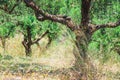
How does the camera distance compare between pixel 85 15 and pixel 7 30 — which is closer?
pixel 85 15

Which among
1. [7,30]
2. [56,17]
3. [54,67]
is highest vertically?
[56,17]

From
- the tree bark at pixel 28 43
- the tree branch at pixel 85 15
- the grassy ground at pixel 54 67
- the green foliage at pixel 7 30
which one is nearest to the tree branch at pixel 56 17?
the tree branch at pixel 85 15

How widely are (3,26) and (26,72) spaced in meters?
8.00

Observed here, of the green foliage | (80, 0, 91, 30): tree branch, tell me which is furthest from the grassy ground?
(80, 0, 91, 30): tree branch

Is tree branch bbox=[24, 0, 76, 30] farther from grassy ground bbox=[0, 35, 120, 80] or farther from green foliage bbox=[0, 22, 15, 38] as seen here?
green foliage bbox=[0, 22, 15, 38]

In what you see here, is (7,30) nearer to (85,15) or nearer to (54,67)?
(54,67)

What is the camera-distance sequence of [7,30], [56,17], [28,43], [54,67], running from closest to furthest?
[56,17] < [54,67] < [7,30] < [28,43]

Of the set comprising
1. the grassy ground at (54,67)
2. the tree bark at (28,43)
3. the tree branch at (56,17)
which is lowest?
the tree bark at (28,43)

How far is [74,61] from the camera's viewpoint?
1072 centimetres

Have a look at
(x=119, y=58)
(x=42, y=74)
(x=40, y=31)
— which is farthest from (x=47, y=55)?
(x=119, y=58)

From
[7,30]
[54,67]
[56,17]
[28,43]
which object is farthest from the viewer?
[28,43]

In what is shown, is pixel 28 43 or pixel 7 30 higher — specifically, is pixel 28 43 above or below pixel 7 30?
below

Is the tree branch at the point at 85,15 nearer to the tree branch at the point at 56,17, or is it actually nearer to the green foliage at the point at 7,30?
the tree branch at the point at 56,17

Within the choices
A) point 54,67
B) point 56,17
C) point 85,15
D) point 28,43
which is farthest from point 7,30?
point 85,15
